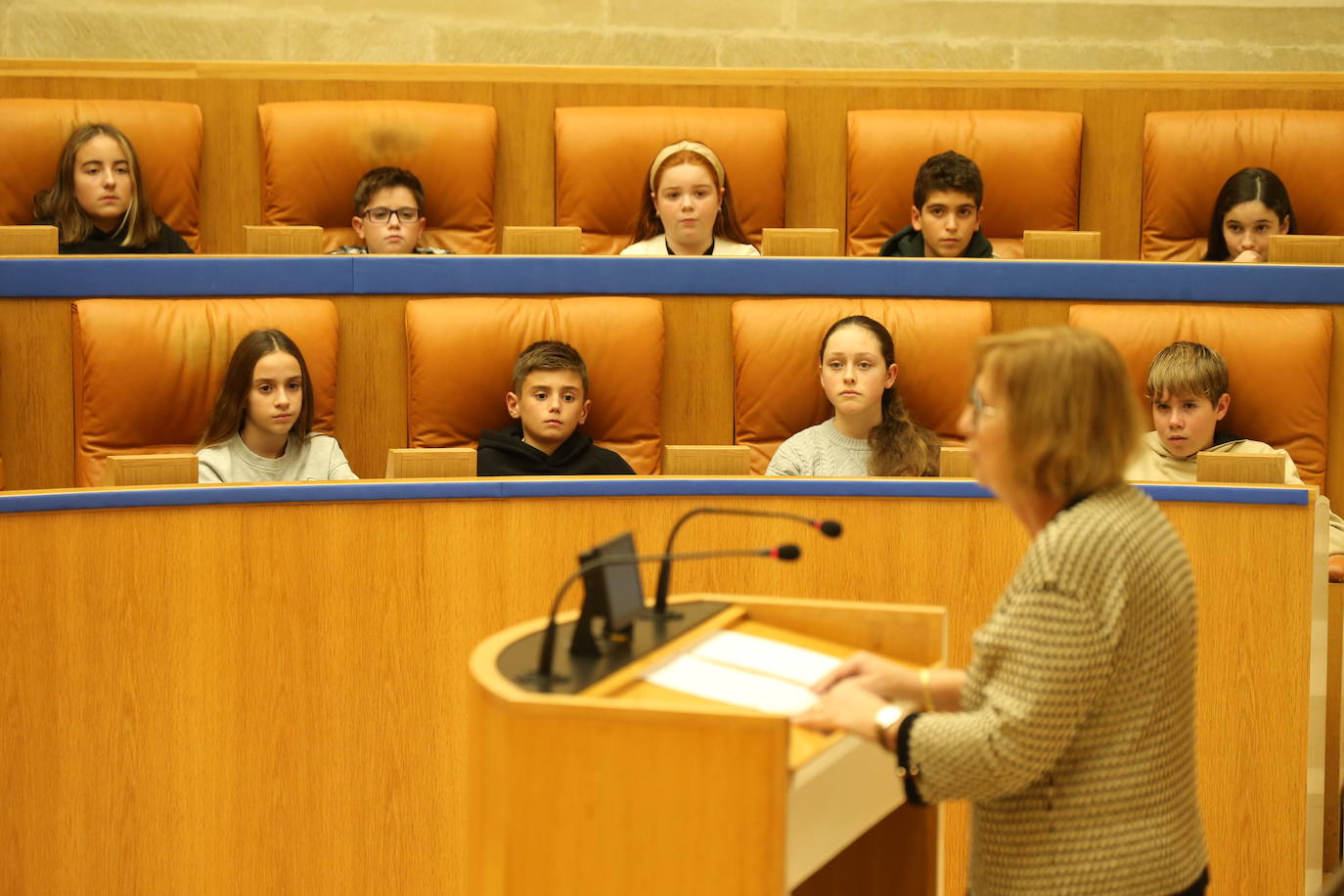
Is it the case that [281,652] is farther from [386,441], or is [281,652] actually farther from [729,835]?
[729,835]

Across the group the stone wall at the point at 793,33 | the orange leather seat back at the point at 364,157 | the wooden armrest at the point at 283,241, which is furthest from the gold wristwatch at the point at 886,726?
the stone wall at the point at 793,33

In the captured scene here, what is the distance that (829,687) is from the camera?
78 centimetres

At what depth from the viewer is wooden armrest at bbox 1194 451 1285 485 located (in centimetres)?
125

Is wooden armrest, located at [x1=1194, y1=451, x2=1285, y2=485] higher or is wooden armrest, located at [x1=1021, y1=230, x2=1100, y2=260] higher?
wooden armrest, located at [x1=1021, y1=230, x2=1100, y2=260]

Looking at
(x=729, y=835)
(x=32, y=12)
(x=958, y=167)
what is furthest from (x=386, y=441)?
(x=32, y=12)

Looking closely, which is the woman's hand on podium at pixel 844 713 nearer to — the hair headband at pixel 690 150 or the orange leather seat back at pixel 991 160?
the hair headband at pixel 690 150

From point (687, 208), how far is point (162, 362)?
0.60 m

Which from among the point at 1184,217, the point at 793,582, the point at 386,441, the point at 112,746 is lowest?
the point at 112,746

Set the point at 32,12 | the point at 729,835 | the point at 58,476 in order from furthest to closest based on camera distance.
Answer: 1. the point at 32,12
2. the point at 58,476
3. the point at 729,835

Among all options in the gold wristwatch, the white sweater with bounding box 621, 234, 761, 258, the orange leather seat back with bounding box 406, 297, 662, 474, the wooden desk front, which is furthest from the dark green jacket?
the gold wristwatch

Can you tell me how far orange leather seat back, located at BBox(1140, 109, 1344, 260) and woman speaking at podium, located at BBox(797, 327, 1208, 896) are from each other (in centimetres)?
125

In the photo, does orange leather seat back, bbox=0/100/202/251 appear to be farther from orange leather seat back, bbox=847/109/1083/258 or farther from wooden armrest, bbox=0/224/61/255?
orange leather seat back, bbox=847/109/1083/258

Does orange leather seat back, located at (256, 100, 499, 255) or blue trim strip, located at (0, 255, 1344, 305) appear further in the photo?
orange leather seat back, located at (256, 100, 499, 255)

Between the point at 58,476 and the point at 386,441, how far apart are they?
322 mm
